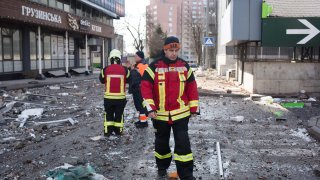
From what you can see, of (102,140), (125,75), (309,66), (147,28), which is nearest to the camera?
(102,140)

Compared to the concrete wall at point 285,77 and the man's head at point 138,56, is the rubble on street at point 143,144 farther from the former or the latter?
the concrete wall at point 285,77

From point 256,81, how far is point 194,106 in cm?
1078

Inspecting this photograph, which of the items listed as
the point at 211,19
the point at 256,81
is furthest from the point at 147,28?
the point at 256,81

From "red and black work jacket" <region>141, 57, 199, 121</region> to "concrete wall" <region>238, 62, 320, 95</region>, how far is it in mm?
10608

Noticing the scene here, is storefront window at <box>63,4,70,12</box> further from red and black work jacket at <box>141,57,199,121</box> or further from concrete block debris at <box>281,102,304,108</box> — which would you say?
red and black work jacket at <box>141,57,199,121</box>

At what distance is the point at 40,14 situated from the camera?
2498 cm

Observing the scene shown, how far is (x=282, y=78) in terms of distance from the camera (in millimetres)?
15344

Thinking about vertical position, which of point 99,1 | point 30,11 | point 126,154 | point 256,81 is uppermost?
point 99,1

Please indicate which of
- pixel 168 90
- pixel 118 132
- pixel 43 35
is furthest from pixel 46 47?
pixel 168 90

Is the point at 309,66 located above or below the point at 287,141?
above

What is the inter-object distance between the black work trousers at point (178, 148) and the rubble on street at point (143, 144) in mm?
322

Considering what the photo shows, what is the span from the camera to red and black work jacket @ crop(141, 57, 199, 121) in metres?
5.25

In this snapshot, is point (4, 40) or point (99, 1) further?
point (99, 1)

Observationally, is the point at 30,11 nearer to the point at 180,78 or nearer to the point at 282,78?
the point at 282,78
